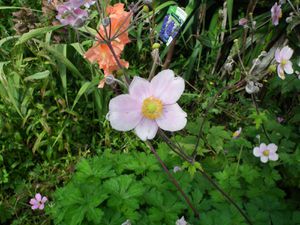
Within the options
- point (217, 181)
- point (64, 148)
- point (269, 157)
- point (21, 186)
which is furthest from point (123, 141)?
point (269, 157)

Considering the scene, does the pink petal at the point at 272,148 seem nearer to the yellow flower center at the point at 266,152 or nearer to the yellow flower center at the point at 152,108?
the yellow flower center at the point at 266,152

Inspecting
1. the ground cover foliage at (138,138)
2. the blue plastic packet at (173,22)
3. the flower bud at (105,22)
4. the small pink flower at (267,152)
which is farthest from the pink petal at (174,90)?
the blue plastic packet at (173,22)

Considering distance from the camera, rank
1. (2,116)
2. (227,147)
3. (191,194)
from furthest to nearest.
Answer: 1. (2,116)
2. (227,147)
3. (191,194)

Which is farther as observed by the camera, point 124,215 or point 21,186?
point 21,186

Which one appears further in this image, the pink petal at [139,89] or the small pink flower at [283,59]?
the small pink flower at [283,59]

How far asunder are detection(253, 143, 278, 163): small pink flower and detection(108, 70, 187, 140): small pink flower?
83cm

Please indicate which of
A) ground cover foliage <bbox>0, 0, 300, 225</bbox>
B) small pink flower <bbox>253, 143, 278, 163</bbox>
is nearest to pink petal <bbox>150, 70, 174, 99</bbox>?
ground cover foliage <bbox>0, 0, 300, 225</bbox>

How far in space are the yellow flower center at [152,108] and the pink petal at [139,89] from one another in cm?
1

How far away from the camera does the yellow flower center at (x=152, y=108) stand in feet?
3.06

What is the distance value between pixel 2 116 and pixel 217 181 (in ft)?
4.40

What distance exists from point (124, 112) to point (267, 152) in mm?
936

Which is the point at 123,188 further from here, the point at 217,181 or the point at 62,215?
the point at 217,181

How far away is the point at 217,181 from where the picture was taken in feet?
5.52

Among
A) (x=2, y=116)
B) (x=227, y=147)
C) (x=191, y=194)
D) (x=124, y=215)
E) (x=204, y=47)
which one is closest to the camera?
(x=124, y=215)
